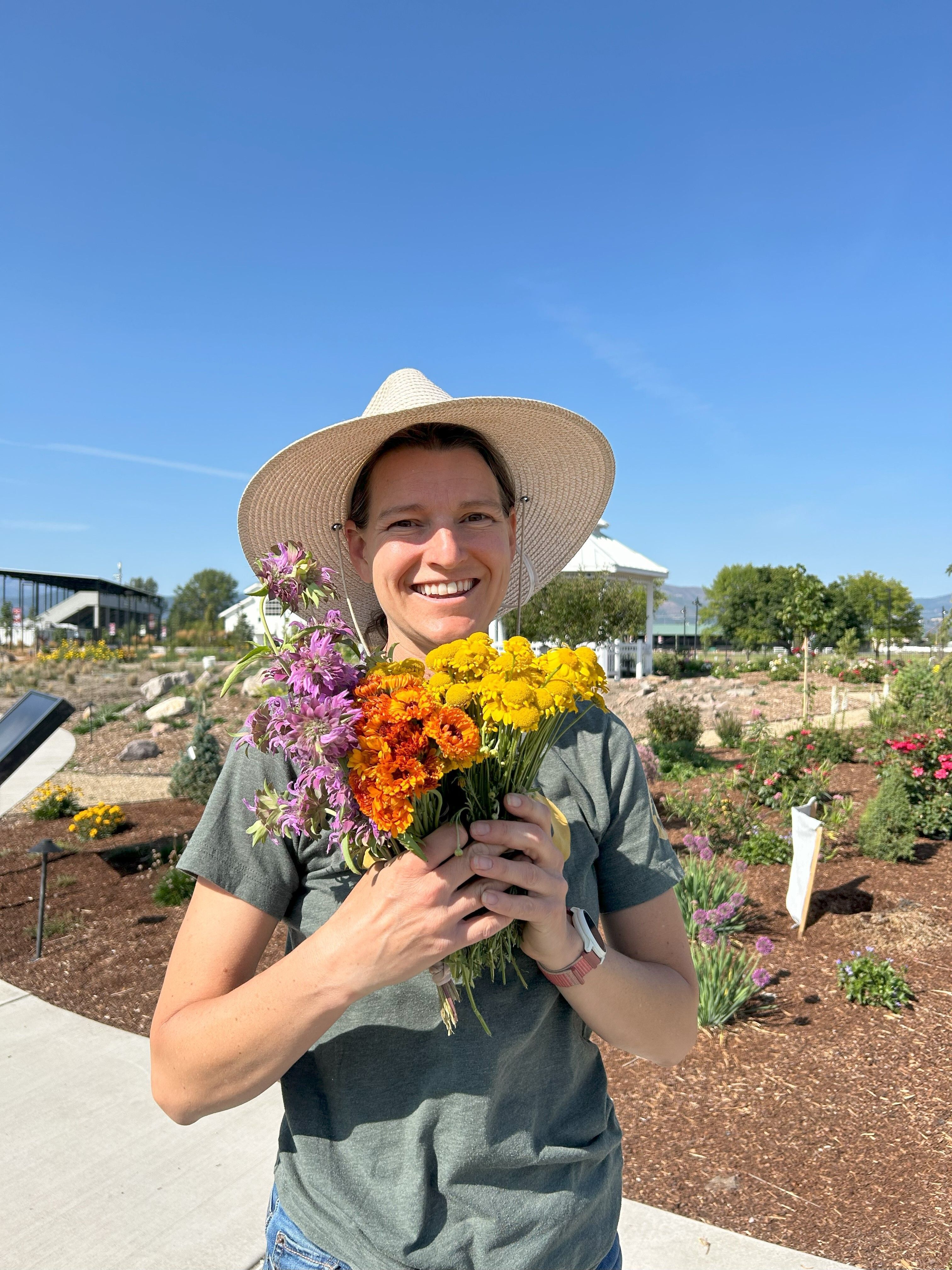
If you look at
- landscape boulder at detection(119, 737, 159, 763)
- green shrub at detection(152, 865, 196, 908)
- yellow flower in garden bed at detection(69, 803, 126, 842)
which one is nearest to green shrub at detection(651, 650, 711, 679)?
landscape boulder at detection(119, 737, 159, 763)

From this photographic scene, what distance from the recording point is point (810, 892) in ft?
16.9

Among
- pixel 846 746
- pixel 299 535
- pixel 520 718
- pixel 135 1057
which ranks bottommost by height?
pixel 135 1057

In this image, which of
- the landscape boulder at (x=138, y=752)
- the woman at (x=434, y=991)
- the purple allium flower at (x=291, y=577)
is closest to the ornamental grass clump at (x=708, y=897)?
the woman at (x=434, y=991)

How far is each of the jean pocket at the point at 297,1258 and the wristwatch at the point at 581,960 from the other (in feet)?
1.73

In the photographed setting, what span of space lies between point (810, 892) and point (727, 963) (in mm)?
1103

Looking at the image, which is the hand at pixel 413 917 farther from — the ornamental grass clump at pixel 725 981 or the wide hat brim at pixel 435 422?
the ornamental grass clump at pixel 725 981

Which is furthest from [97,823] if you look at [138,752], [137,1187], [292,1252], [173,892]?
[292,1252]

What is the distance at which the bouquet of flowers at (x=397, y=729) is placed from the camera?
984 mm

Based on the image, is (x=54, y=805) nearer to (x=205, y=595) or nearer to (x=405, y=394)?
(x=405, y=394)

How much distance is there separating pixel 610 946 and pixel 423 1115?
0.48 m

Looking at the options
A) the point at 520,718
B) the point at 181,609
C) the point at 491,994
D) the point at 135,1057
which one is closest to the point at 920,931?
the point at 135,1057

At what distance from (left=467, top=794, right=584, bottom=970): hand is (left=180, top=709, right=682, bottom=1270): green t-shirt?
0.16m

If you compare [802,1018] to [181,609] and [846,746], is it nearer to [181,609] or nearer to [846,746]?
[846,746]

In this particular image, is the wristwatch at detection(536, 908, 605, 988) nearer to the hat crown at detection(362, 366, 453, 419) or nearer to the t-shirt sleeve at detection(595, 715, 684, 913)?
the t-shirt sleeve at detection(595, 715, 684, 913)
